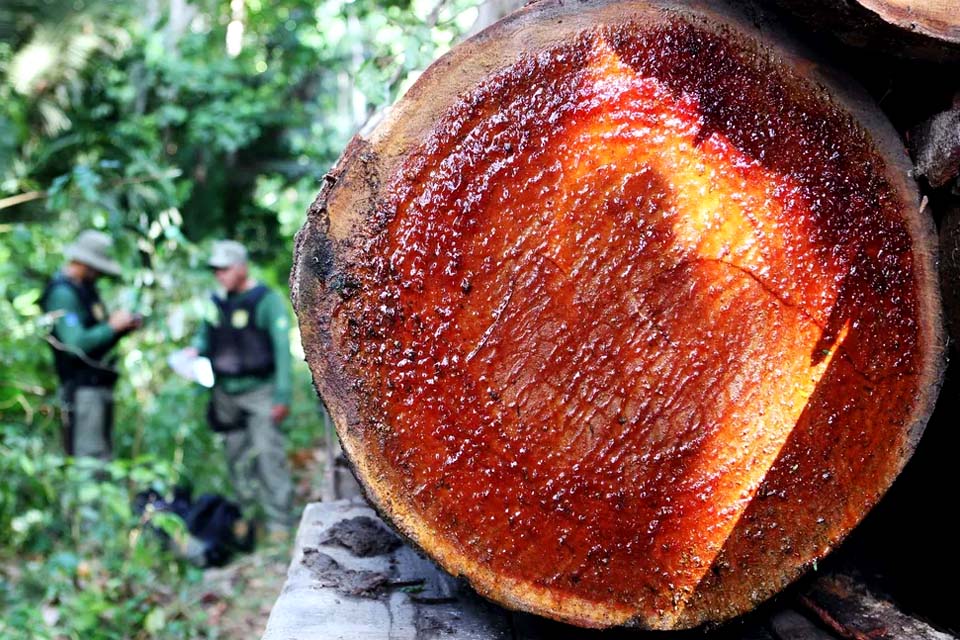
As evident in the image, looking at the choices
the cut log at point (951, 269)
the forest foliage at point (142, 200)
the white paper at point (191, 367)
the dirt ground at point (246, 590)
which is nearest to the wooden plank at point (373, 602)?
the cut log at point (951, 269)

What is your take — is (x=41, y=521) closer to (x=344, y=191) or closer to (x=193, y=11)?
(x=344, y=191)

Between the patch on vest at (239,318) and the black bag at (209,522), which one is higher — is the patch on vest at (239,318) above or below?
above

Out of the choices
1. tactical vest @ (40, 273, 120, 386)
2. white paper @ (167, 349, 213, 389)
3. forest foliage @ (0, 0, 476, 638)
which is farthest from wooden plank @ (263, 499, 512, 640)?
tactical vest @ (40, 273, 120, 386)

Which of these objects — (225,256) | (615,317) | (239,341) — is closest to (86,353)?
(239,341)

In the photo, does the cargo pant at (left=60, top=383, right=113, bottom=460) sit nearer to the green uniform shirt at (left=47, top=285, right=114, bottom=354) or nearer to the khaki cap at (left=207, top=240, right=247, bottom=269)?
the green uniform shirt at (left=47, top=285, right=114, bottom=354)

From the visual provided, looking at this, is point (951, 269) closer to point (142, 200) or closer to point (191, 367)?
point (142, 200)

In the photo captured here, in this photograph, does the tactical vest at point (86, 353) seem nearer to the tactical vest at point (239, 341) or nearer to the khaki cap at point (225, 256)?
the tactical vest at point (239, 341)
